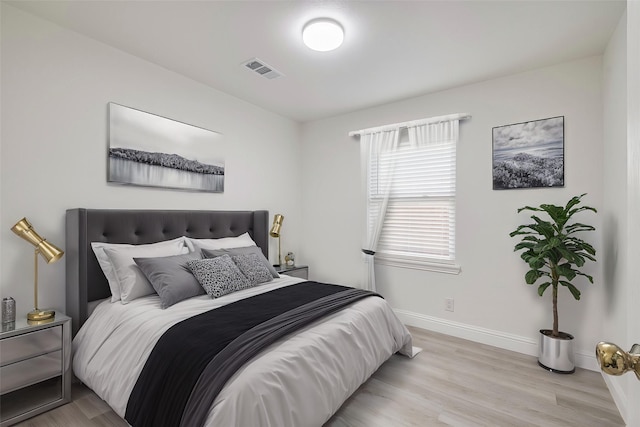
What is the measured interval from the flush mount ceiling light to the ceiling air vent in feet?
1.86

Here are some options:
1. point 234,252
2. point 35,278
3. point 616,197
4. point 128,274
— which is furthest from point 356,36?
point 35,278

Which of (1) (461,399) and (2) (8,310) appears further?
(1) (461,399)

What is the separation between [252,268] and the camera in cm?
274

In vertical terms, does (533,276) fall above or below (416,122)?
below

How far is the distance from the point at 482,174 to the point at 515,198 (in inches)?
15.2

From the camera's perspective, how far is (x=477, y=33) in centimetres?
226

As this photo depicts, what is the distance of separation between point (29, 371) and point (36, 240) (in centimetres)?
82

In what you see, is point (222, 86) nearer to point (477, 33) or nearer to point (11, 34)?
point (11, 34)

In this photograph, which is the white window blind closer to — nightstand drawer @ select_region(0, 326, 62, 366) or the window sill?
the window sill

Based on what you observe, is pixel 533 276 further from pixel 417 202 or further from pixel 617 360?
pixel 617 360

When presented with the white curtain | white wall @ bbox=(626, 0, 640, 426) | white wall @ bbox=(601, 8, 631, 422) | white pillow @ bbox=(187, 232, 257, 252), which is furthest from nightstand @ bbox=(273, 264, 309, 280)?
white wall @ bbox=(626, 0, 640, 426)


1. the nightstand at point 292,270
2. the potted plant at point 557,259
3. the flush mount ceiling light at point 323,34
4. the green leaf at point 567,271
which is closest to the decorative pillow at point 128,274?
the nightstand at point 292,270

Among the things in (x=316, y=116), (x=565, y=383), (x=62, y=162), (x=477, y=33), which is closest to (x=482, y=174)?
(x=477, y=33)

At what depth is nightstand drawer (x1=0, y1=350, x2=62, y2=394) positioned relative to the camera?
1.78m
